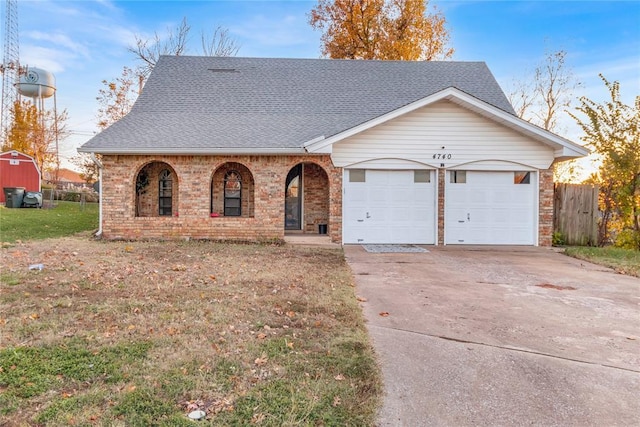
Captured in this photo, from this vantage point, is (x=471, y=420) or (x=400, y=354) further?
(x=400, y=354)

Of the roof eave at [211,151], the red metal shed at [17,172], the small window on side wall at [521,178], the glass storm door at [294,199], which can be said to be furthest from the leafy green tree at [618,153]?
the red metal shed at [17,172]

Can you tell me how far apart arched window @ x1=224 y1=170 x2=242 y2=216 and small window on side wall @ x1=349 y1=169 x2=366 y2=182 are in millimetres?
3961

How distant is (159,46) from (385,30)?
14.8 m

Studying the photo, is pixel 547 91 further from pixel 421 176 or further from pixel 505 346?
pixel 505 346

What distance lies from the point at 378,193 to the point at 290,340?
834cm

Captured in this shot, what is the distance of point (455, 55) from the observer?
25734mm

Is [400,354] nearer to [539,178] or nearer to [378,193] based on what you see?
[378,193]

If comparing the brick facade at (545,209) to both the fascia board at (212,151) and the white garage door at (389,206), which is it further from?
the fascia board at (212,151)

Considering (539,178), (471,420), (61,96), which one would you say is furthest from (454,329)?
(61,96)

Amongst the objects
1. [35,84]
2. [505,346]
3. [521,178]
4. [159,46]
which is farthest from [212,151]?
[35,84]

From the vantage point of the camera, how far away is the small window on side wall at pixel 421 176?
11.9 meters

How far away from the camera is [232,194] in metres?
13.4

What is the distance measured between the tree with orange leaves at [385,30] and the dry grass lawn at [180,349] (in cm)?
2139

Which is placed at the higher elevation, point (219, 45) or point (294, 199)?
point (219, 45)
